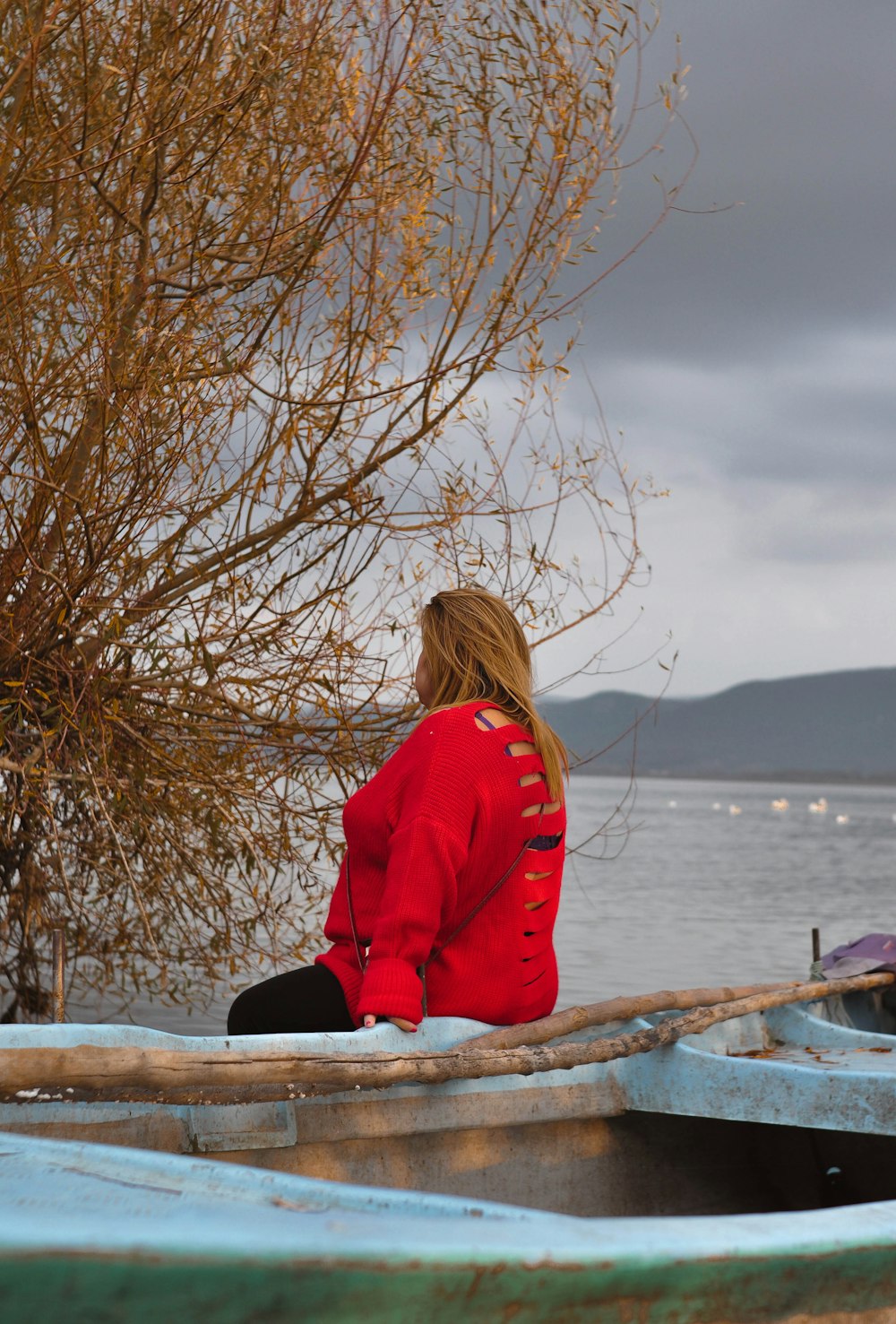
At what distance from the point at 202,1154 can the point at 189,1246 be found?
4.30 feet

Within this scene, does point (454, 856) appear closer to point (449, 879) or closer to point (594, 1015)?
point (449, 879)

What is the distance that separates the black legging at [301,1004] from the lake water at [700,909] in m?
1.43

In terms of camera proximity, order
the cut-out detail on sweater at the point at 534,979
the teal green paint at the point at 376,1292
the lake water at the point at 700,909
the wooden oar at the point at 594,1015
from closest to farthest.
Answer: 1. the teal green paint at the point at 376,1292
2. the wooden oar at the point at 594,1015
3. the cut-out detail on sweater at the point at 534,979
4. the lake water at the point at 700,909

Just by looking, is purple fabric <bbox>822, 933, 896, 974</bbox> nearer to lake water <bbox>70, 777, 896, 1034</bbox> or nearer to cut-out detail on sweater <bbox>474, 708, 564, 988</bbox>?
lake water <bbox>70, 777, 896, 1034</bbox>

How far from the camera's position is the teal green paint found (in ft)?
5.86

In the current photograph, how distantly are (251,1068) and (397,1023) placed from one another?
453mm

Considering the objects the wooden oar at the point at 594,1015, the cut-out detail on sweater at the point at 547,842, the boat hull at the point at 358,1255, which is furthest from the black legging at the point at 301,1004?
the boat hull at the point at 358,1255

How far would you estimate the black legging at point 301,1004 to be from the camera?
3.44 meters

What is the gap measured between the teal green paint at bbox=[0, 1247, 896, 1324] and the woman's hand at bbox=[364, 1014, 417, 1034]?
1201 mm

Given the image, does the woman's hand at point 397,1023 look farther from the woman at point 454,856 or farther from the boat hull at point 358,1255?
the boat hull at point 358,1255

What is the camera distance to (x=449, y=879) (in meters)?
3.23

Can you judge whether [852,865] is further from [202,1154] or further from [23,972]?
[202,1154]

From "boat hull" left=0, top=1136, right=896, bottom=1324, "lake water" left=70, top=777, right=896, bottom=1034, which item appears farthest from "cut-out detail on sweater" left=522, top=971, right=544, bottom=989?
"boat hull" left=0, top=1136, right=896, bottom=1324

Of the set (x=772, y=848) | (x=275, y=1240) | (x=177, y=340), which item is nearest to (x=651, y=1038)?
(x=275, y=1240)
